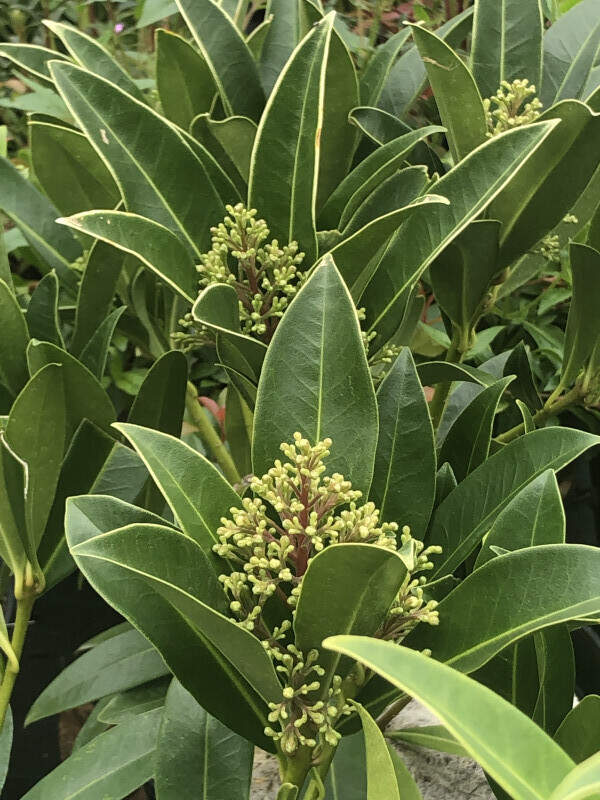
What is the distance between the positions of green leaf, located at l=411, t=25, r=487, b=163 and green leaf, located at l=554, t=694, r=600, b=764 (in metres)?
0.48

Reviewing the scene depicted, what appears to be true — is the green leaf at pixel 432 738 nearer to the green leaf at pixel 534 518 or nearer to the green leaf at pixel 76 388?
the green leaf at pixel 534 518

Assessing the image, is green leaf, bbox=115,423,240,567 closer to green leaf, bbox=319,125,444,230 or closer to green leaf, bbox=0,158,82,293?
green leaf, bbox=319,125,444,230

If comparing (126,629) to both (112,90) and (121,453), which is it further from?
(112,90)

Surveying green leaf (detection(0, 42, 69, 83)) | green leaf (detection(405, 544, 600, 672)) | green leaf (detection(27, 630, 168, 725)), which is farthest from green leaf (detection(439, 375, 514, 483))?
green leaf (detection(0, 42, 69, 83))

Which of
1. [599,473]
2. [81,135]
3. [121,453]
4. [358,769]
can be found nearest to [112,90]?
Result: [81,135]

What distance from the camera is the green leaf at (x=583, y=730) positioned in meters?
0.49

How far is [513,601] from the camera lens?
1.51ft

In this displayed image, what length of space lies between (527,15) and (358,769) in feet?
2.39

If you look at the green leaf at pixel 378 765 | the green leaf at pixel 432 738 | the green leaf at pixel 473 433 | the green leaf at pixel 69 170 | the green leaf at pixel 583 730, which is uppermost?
the green leaf at pixel 69 170

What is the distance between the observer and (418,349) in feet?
4.54

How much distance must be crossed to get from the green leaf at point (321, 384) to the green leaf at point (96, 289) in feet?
0.86

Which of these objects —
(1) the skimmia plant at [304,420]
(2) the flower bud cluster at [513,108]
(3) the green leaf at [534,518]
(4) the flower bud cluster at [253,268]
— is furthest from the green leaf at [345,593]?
(2) the flower bud cluster at [513,108]

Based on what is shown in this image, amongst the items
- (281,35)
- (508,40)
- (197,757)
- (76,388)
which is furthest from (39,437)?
(508,40)

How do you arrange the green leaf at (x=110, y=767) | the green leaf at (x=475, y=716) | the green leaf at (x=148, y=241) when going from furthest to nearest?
the green leaf at (x=110, y=767)
the green leaf at (x=148, y=241)
the green leaf at (x=475, y=716)
